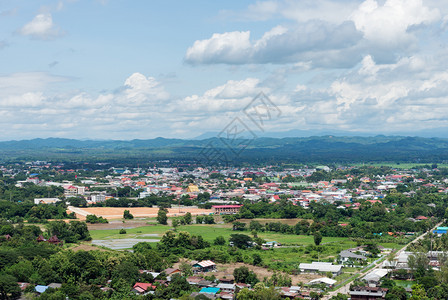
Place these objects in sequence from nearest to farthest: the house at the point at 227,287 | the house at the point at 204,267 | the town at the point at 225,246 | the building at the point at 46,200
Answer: the town at the point at 225,246 → the house at the point at 227,287 → the house at the point at 204,267 → the building at the point at 46,200

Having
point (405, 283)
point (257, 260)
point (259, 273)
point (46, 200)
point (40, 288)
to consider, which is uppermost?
point (46, 200)

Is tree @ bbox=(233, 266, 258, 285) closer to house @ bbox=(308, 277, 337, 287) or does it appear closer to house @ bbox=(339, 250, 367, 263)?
house @ bbox=(308, 277, 337, 287)

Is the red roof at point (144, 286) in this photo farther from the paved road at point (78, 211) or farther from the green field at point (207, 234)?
the paved road at point (78, 211)

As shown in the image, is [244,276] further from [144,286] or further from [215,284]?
[144,286]

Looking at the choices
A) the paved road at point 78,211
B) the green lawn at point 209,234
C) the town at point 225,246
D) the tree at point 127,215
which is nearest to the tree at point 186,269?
the town at point 225,246

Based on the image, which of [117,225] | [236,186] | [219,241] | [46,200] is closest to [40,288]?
[219,241]

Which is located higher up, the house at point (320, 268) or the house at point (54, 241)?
the house at point (54, 241)
